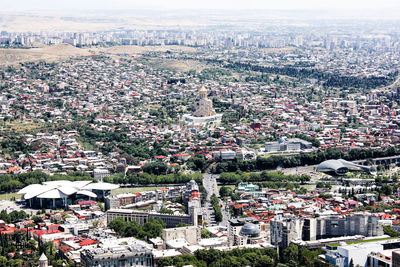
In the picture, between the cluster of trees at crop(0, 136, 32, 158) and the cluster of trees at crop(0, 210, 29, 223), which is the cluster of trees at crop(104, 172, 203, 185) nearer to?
the cluster of trees at crop(0, 210, 29, 223)

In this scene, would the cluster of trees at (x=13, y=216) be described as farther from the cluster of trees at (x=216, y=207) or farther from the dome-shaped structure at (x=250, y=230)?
the dome-shaped structure at (x=250, y=230)

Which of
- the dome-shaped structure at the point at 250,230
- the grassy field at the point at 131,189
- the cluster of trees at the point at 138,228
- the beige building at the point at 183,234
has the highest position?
the dome-shaped structure at the point at 250,230

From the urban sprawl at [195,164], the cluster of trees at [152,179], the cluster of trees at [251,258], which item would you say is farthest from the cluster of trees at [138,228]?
the cluster of trees at [152,179]

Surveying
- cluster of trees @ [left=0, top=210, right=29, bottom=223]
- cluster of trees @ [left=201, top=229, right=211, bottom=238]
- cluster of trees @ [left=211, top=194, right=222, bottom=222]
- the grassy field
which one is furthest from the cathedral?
cluster of trees @ [left=201, top=229, right=211, bottom=238]

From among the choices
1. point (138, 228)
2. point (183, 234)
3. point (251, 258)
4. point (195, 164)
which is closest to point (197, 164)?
point (195, 164)

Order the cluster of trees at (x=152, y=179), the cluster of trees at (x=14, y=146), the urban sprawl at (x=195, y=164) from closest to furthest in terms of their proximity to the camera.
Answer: the urban sprawl at (x=195, y=164) → the cluster of trees at (x=152, y=179) → the cluster of trees at (x=14, y=146)

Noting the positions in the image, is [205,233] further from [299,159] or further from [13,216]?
[299,159]
